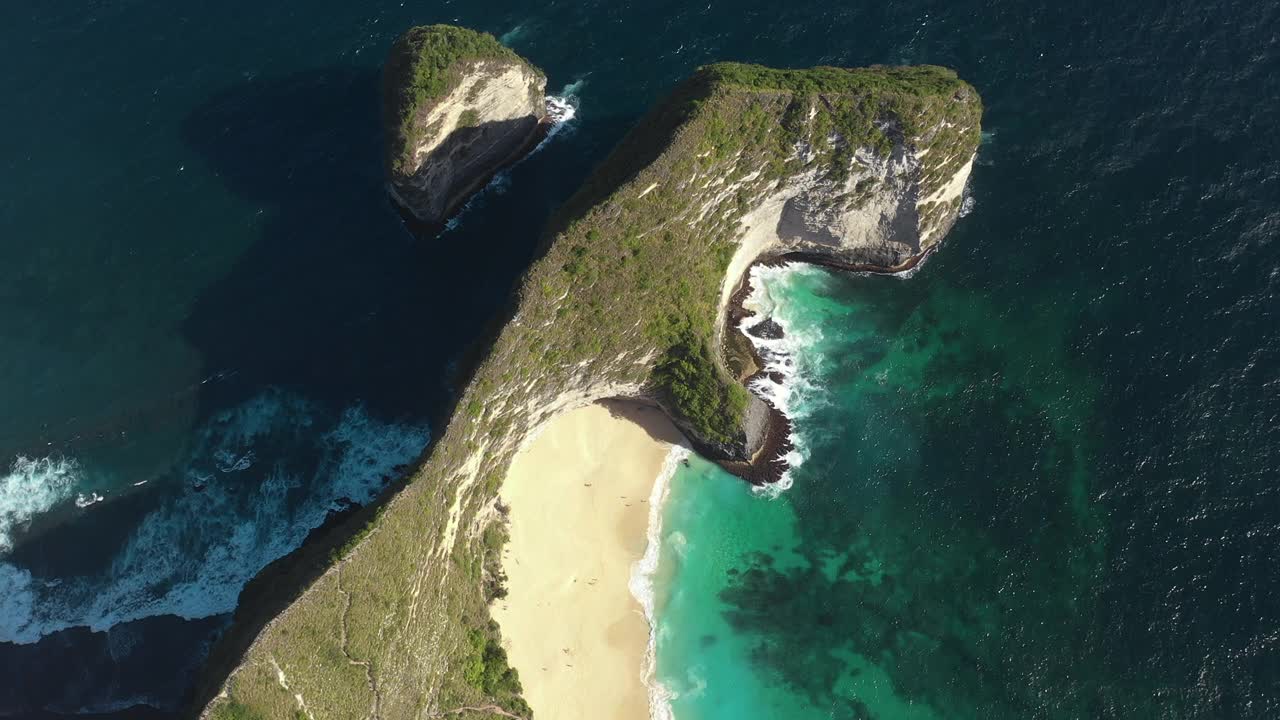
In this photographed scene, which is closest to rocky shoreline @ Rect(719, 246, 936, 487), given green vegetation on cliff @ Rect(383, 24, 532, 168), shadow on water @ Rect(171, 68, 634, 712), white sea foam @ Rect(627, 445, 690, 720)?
white sea foam @ Rect(627, 445, 690, 720)

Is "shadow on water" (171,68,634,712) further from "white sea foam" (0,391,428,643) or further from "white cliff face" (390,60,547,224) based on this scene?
"white cliff face" (390,60,547,224)

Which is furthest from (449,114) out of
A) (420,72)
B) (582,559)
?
(582,559)

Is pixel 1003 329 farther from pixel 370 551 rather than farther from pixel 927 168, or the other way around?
pixel 370 551

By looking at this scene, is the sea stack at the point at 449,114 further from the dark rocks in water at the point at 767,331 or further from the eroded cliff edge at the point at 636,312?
the dark rocks in water at the point at 767,331

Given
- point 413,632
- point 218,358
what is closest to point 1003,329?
point 413,632

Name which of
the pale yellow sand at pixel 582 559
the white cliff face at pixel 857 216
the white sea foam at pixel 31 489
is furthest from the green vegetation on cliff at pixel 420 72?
the white sea foam at pixel 31 489

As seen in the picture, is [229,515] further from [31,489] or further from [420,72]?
[420,72]

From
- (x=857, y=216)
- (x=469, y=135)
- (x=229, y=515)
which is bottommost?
(x=229, y=515)
